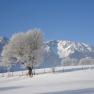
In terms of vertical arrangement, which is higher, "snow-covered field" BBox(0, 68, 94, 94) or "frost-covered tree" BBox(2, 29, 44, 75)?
"frost-covered tree" BBox(2, 29, 44, 75)

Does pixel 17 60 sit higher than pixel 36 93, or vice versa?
pixel 17 60

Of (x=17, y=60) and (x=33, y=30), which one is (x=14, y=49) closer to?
(x=17, y=60)

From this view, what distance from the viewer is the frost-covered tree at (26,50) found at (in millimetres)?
87750

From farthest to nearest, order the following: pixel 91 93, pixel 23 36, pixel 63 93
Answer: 1. pixel 23 36
2. pixel 63 93
3. pixel 91 93

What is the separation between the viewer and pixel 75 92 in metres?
35.3

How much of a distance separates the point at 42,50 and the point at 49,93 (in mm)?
Result: 55409

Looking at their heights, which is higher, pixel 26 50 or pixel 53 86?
pixel 26 50

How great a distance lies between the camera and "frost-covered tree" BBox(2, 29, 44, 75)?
87.8 meters

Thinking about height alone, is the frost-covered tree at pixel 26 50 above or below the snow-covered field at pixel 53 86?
above

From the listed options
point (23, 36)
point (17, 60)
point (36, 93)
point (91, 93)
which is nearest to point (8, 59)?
point (17, 60)

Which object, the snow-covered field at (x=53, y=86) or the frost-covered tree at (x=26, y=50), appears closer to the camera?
the snow-covered field at (x=53, y=86)

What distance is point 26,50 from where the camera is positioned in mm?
87500

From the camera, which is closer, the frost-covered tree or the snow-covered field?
the snow-covered field

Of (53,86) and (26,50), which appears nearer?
(53,86)
